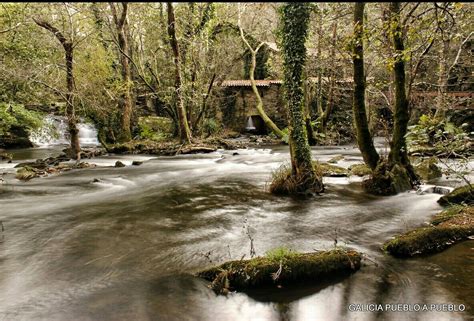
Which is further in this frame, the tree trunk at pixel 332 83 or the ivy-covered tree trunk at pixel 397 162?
the tree trunk at pixel 332 83

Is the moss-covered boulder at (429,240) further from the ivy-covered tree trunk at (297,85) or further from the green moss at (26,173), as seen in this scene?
the green moss at (26,173)

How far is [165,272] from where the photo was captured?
182 inches

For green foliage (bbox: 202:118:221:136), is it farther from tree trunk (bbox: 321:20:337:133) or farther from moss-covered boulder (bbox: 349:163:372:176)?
moss-covered boulder (bbox: 349:163:372:176)

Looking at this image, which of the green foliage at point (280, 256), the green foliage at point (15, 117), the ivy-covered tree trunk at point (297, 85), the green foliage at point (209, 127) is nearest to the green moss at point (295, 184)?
the ivy-covered tree trunk at point (297, 85)

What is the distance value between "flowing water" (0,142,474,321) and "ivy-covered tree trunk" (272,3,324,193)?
0.80 metres

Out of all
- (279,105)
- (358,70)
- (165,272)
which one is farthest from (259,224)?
(279,105)

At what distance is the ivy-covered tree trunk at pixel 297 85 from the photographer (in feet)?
26.2

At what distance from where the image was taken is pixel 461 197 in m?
7.16

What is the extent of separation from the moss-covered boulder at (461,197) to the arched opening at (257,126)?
22.5 metres

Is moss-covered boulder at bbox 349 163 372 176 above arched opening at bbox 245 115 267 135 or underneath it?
underneath

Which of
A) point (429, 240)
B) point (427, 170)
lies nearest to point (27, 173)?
point (429, 240)

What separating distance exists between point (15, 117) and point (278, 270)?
14415 millimetres

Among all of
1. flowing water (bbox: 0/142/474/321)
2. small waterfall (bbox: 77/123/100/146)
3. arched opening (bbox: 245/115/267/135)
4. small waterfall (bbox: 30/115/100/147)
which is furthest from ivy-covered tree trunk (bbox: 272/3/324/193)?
arched opening (bbox: 245/115/267/135)

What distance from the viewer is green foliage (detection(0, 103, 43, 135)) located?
12.8m
